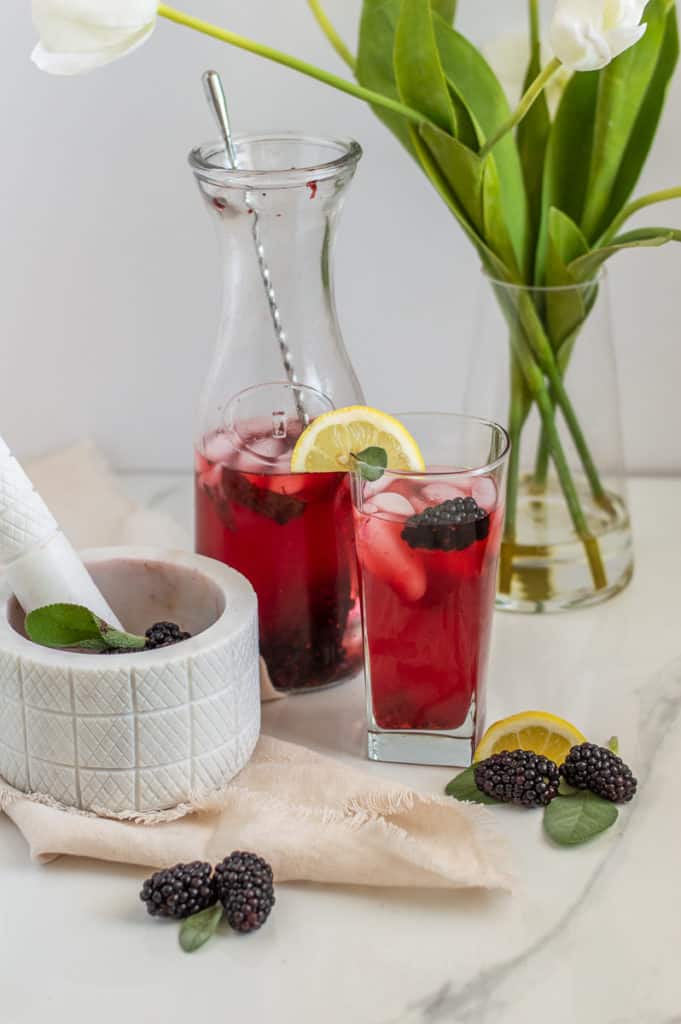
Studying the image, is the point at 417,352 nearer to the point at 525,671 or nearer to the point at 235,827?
the point at 525,671

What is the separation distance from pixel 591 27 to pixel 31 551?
474 mm

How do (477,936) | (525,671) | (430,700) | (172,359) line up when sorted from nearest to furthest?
(477,936)
(430,700)
(525,671)
(172,359)

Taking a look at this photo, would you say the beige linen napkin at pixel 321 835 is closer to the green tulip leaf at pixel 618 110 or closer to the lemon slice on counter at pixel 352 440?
the lemon slice on counter at pixel 352 440

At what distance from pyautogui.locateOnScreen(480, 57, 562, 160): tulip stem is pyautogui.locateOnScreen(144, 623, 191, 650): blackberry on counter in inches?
15.4

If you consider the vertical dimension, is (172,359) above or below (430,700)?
above

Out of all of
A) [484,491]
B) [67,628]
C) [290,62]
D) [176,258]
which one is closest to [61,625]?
[67,628]

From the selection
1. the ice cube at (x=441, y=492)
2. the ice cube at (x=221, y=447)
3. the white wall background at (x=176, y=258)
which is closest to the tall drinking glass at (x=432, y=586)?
the ice cube at (x=441, y=492)

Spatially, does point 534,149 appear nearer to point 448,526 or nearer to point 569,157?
point 569,157

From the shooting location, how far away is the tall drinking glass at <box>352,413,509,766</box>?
35.1 inches

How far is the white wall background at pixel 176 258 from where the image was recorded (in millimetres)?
1233

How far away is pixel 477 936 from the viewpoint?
0.79 m

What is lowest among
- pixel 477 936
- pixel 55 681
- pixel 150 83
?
pixel 477 936

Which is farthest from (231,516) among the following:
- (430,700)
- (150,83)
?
(150,83)

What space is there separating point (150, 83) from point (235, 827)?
692 millimetres
